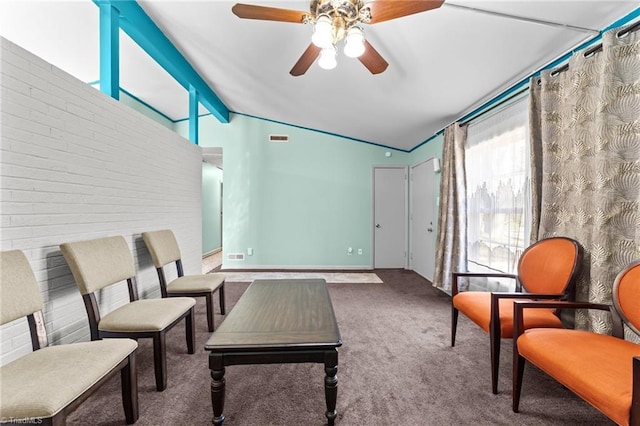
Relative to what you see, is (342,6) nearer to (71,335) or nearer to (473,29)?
(473,29)

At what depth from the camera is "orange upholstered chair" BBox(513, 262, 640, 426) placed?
3.31ft

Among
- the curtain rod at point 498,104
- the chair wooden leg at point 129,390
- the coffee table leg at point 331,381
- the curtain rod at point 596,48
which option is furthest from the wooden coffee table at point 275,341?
the curtain rod at point 498,104

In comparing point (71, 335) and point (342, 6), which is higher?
point (342, 6)

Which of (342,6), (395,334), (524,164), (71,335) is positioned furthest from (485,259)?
(71,335)

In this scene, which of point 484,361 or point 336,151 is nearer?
point 484,361

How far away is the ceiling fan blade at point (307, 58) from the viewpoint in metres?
1.80

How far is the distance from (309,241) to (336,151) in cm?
179

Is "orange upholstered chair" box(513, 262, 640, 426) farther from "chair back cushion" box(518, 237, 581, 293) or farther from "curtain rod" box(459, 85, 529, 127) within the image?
"curtain rod" box(459, 85, 529, 127)

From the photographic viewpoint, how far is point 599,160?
1625mm

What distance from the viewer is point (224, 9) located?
89.0 inches

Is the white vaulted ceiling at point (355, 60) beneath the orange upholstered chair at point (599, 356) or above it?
above

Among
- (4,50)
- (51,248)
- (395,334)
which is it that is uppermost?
(4,50)

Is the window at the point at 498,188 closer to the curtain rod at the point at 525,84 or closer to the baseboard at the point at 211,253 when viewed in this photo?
the curtain rod at the point at 525,84

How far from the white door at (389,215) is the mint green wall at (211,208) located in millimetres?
4084
